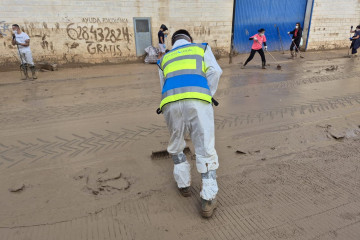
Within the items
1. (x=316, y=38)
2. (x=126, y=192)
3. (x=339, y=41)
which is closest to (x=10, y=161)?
(x=126, y=192)

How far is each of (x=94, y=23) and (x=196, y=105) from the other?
393 inches

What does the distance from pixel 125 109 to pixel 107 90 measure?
6.44 feet

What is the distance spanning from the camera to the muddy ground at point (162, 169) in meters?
2.66

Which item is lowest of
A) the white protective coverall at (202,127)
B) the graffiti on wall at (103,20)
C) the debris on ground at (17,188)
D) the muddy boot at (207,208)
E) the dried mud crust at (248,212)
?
the dried mud crust at (248,212)

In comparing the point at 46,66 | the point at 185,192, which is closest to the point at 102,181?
the point at 185,192

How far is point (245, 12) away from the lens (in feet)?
44.9

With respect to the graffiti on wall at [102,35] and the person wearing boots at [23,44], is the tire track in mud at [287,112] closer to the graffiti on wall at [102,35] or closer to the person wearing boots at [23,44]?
the person wearing boots at [23,44]

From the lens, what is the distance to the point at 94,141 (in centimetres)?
441

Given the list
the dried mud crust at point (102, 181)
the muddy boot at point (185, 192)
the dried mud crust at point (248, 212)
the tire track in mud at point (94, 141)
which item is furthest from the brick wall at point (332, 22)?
the dried mud crust at point (102, 181)

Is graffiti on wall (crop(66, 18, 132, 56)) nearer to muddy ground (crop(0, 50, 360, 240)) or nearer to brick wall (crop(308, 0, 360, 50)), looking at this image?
muddy ground (crop(0, 50, 360, 240))

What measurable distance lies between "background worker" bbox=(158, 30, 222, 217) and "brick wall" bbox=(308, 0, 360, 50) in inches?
604

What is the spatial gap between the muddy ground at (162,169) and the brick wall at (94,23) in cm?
440

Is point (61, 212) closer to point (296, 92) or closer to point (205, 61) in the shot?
point (205, 61)

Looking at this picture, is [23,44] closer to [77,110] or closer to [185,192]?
[77,110]
